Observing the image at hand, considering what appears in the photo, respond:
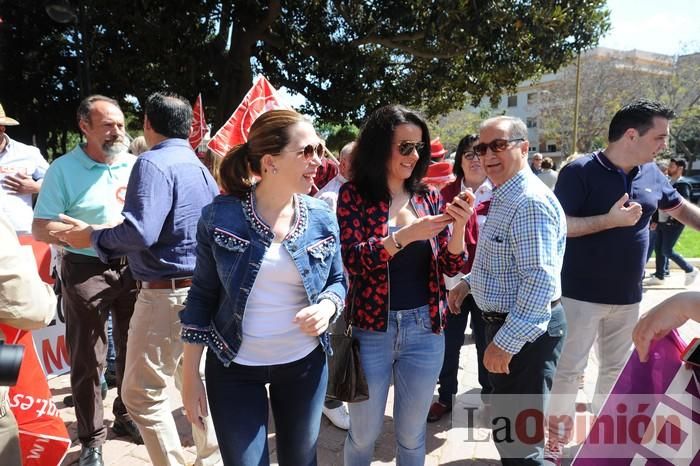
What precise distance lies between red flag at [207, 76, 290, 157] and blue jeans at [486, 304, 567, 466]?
2.93 metres

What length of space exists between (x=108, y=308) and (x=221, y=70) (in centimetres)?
853

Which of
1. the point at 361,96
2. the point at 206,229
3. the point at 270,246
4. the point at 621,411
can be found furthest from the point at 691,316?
the point at 361,96

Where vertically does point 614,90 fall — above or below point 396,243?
above

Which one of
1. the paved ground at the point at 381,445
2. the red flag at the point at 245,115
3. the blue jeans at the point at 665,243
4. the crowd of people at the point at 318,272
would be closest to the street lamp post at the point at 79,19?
the red flag at the point at 245,115

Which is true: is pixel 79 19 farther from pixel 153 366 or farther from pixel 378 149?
pixel 378 149

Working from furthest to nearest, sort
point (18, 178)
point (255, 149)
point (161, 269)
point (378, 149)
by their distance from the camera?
point (18, 178) < point (161, 269) < point (378, 149) < point (255, 149)

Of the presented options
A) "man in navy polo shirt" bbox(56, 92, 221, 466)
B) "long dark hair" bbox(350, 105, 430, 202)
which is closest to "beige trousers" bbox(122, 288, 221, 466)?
"man in navy polo shirt" bbox(56, 92, 221, 466)

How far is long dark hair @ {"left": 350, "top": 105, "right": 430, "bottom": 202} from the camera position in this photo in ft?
7.64

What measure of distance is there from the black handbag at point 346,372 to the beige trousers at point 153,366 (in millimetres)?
942

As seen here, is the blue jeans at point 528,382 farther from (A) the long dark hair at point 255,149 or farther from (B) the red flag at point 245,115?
(B) the red flag at point 245,115

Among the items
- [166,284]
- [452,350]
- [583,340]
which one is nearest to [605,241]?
[583,340]

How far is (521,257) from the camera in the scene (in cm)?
214

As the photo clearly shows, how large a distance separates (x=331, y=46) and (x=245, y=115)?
6486 millimetres

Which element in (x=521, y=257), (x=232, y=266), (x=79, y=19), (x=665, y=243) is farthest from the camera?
(x=79, y=19)
